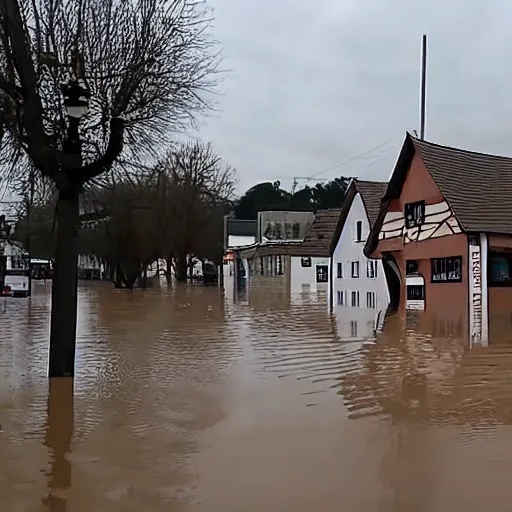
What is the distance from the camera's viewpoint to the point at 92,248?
53094mm

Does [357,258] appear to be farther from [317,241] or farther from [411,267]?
[317,241]

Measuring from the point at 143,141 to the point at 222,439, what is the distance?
27.3 ft

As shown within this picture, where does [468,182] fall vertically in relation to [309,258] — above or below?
above

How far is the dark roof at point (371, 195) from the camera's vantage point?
3897 cm

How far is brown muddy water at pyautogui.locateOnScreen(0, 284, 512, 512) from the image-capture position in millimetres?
5473

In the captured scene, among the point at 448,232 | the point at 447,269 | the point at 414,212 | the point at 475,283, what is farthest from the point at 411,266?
the point at 475,283

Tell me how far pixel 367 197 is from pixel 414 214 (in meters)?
11.8

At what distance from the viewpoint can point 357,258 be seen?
40.5 m

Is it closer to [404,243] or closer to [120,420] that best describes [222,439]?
[120,420]

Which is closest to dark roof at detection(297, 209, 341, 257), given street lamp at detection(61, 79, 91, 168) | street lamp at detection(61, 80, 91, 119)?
street lamp at detection(61, 79, 91, 168)

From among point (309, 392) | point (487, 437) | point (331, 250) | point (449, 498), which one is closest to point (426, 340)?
point (309, 392)

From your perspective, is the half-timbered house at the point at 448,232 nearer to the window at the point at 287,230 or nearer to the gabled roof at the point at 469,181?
the gabled roof at the point at 469,181

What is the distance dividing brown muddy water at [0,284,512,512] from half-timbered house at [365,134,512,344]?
29.8ft

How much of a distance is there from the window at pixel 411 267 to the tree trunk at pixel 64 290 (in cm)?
1963
